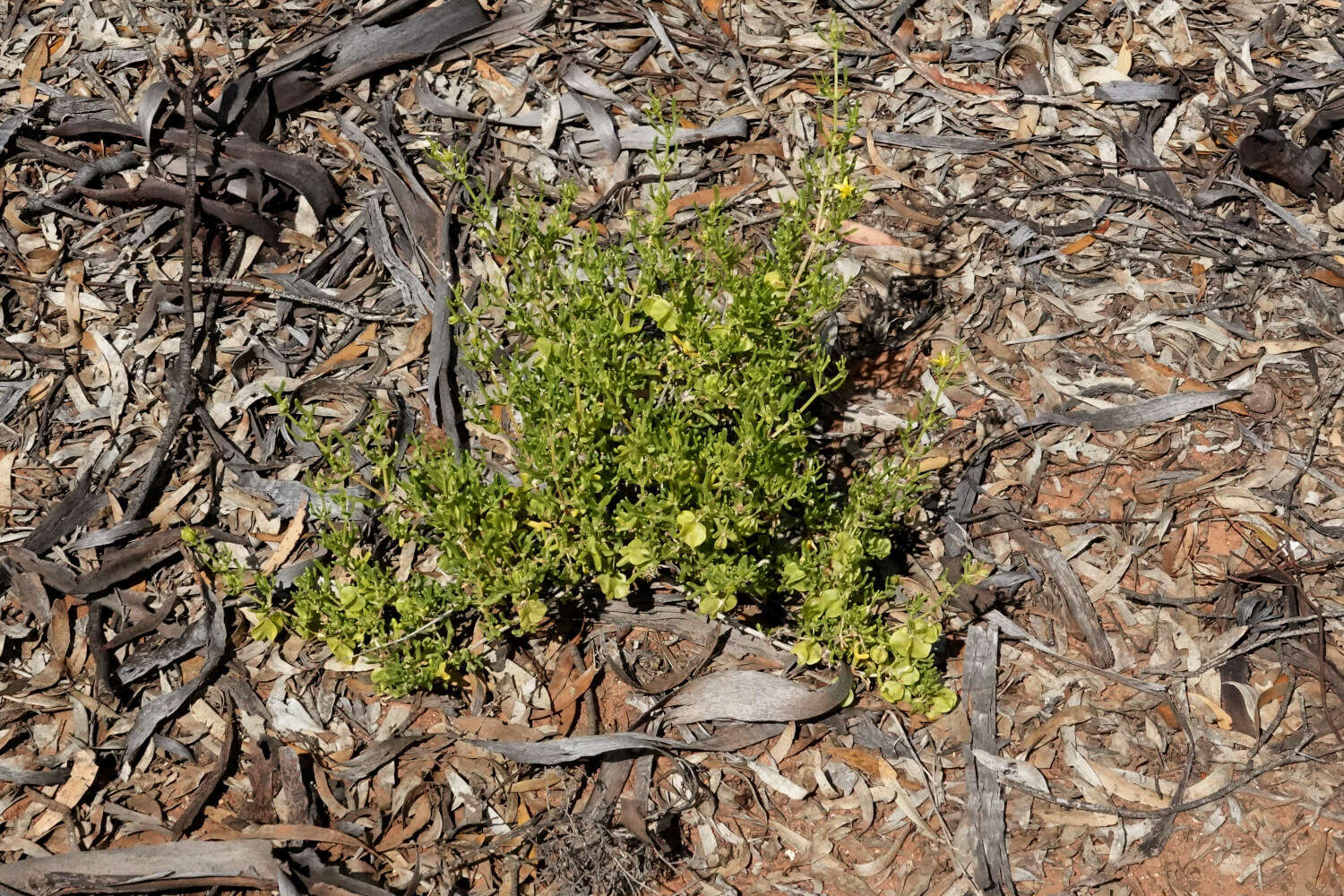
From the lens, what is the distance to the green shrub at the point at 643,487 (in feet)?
8.98

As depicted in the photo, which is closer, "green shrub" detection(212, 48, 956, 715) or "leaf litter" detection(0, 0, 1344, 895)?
"green shrub" detection(212, 48, 956, 715)

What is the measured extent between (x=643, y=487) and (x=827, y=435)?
38.9 inches

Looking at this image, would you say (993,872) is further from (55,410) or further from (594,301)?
(55,410)

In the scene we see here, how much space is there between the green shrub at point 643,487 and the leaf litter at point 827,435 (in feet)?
0.81

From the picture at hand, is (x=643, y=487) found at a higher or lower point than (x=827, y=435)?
higher

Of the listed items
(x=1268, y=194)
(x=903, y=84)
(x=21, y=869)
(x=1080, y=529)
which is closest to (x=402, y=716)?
(x=21, y=869)

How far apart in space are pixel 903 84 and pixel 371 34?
198cm

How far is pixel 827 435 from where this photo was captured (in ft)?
11.7

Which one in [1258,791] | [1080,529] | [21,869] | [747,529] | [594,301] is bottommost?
[1258,791]

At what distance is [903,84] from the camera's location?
4332 millimetres

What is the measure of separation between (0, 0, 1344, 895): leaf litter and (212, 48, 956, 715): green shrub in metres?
0.25

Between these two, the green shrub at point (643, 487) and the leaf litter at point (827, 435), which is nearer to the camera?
the green shrub at point (643, 487)

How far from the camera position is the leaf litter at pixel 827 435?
115 inches

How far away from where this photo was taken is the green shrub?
2.74 meters
